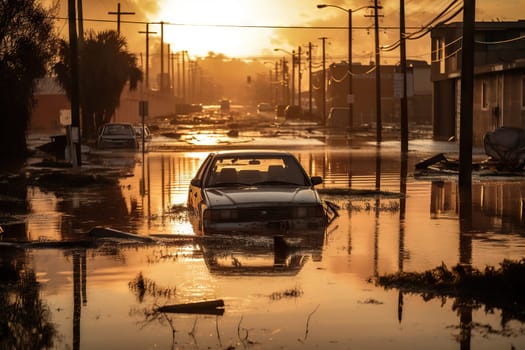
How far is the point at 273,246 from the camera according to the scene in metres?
14.8

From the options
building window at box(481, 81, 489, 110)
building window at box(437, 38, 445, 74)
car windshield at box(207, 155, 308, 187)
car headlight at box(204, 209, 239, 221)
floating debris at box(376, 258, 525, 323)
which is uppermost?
building window at box(437, 38, 445, 74)

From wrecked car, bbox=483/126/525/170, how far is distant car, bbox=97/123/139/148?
2283 cm

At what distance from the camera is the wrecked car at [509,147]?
1323 inches

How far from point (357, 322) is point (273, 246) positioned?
17.7 feet

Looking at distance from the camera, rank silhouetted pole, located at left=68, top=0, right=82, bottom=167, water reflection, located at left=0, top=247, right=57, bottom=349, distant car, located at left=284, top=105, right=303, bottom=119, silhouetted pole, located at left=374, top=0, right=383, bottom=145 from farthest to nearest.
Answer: distant car, located at left=284, top=105, right=303, bottom=119
silhouetted pole, located at left=374, top=0, right=383, bottom=145
silhouetted pole, located at left=68, top=0, right=82, bottom=167
water reflection, located at left=0, top=247, right=57, bottom=349

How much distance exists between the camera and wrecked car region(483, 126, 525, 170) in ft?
110

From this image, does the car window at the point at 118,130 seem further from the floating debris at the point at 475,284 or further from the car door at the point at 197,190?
the floating debris at the point at 475,284

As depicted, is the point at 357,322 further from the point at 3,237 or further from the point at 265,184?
the point at 3,237

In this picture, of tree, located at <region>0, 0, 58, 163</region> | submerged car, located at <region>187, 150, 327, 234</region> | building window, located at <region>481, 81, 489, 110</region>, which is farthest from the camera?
building window, located at <region>481, 81, 489, 110</region>

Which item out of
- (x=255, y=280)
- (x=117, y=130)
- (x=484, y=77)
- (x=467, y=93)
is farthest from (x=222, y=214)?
(x=484, y=77)

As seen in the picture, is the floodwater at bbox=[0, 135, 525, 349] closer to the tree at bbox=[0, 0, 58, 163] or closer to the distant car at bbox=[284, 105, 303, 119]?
the tree at bbox=[0, 0, 58, 163]

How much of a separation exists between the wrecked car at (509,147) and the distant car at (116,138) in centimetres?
2283

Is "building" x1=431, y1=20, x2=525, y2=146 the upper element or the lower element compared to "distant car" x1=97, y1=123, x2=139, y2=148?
upper

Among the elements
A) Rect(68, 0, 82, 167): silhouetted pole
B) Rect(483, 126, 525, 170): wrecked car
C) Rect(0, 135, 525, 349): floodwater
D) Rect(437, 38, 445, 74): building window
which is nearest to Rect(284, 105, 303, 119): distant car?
Rect(437, 38, 445, 74): building window
